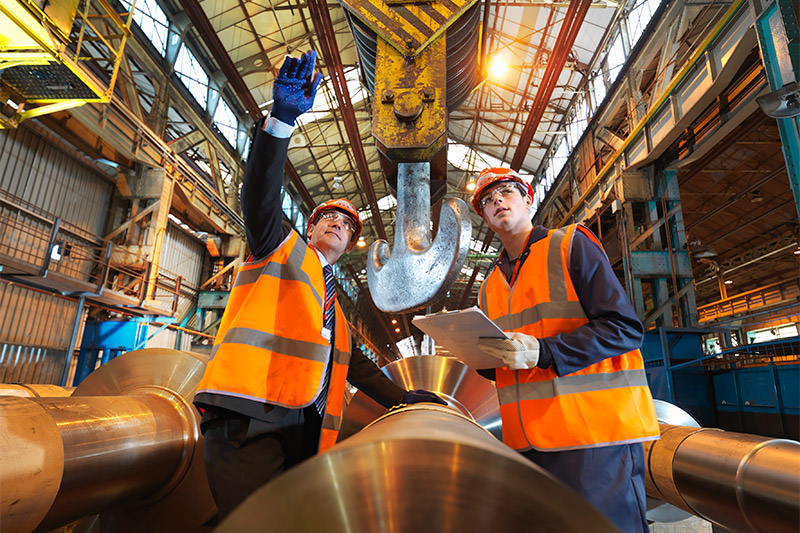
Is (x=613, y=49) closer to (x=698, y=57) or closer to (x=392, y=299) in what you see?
(x=698, y=57)

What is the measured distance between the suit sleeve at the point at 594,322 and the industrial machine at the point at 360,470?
0.48 metres

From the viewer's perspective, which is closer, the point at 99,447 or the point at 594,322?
the point at 594,322

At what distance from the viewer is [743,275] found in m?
18.9

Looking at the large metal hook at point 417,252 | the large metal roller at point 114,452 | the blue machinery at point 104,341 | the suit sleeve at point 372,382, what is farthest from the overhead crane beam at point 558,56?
the blue machinery at point 104,341

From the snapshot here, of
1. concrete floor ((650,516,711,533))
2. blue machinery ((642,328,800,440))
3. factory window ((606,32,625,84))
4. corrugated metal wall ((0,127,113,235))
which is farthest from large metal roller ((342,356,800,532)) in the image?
factory window ((606,32,625,84))

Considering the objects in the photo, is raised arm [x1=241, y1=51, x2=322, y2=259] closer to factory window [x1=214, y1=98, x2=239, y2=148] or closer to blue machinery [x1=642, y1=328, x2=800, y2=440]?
blue machinery [x1=642, y1=328, x2=800, y2=440]

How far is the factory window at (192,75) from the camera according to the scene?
399 inches

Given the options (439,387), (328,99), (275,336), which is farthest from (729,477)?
(328,99)

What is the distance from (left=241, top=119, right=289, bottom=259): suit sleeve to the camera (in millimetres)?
1621

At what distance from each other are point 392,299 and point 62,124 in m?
9.28

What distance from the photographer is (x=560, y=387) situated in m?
1.58

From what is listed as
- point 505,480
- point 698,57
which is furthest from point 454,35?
point 698,57

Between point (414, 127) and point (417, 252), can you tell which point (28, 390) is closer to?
point (417, 252)

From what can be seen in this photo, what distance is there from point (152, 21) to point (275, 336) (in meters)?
10.2
